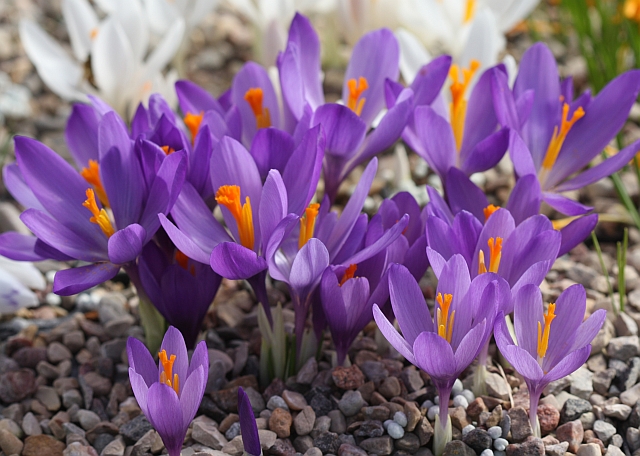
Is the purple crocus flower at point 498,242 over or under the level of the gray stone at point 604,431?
over

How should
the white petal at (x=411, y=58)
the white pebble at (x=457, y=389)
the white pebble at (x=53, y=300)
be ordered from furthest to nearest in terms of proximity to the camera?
the white petal at (x=411, y=58)
the white pebble at (x=53, y=300)
the white pebble at (x=457, y=389)

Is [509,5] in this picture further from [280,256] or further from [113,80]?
[280,256]

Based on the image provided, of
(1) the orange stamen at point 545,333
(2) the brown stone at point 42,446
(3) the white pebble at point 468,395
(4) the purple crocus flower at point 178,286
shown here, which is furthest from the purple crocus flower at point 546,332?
(2) the brown stone at point 42,446

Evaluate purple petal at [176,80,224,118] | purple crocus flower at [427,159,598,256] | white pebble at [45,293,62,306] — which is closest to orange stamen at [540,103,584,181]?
purple crocus flower at [427,159,598,256]

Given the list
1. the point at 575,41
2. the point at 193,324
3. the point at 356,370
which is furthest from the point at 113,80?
the point at 575,41

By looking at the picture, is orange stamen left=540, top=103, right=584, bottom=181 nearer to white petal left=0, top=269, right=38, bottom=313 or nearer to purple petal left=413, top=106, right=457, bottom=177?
purple petal left=413, top=106, right=457, bottom=177

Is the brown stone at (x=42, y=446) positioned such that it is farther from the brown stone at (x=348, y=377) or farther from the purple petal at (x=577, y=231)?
the purple petal at (x=577, y=231)
